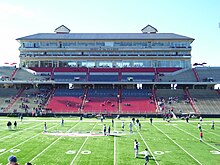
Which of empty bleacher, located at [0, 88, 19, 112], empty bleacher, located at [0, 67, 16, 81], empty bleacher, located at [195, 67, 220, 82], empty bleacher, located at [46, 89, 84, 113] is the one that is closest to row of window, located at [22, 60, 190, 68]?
empty bleacher, located at [195, 67, 220, 82]

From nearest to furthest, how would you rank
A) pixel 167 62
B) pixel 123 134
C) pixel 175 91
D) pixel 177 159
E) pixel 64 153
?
pixel 177 159, pixel 64 153, pixel 123 134, pixel 175 91, pixel 167 62

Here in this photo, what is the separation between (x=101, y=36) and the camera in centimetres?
6975

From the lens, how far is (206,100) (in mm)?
51875

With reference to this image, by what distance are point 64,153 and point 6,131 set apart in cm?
1220

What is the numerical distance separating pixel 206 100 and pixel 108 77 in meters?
21.7

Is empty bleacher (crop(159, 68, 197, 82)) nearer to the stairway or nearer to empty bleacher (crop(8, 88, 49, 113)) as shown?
empty bleacher (crop(8, 88, 49, 113))

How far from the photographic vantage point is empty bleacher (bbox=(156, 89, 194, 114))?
48.1 metres

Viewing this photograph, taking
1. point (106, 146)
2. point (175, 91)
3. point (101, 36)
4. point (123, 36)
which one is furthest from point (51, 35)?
point (106, 146)

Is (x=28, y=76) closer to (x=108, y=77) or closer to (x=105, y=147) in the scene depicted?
(x=108, y=77)

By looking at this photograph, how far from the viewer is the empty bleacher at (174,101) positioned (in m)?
48.1

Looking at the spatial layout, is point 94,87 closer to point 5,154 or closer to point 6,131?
point 6,131

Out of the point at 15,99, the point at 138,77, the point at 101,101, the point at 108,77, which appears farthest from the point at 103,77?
the point at 15,99

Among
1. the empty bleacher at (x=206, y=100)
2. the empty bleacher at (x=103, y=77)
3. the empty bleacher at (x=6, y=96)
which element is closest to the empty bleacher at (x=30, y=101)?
the empty bleacher at (x=6, y=96)

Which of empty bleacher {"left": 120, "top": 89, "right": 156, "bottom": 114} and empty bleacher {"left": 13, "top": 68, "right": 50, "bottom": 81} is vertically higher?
empty bleacher {"left": 13, "top": 68, "right": 50, "bottom": 81}
